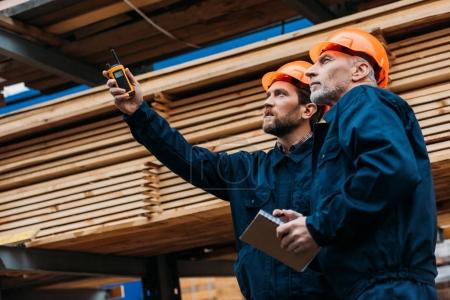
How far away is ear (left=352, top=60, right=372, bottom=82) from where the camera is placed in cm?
303

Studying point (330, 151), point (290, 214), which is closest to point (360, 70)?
point (330, 151)

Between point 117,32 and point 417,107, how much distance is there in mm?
2363

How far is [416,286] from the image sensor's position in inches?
102

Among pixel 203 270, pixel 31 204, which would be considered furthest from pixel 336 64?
pixel 203 270

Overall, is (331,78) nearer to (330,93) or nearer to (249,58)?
(330,93)

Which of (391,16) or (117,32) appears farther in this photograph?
(117,32)

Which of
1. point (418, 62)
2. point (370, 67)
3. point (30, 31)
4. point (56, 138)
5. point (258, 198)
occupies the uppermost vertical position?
point (30, 31)

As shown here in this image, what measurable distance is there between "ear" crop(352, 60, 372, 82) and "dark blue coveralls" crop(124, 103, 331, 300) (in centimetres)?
63

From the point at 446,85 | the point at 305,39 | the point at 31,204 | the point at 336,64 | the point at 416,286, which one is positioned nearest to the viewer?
the point at 416,286

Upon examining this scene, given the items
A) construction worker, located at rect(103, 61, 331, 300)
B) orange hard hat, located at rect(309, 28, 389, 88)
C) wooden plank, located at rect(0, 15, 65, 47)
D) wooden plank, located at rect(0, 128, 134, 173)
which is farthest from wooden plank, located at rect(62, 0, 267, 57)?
orange hard hat, located at rect(309, 28, 389, 88)

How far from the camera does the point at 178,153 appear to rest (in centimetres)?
381

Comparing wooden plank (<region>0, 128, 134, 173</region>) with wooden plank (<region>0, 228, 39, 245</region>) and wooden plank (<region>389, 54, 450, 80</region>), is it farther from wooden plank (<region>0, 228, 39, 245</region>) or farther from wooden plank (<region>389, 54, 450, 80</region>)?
wooden plank (<region>389, 54, 450, 80</region>)

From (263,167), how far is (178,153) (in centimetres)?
39

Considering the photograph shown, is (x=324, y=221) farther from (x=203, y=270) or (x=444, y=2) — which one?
(x=203, y=270)
